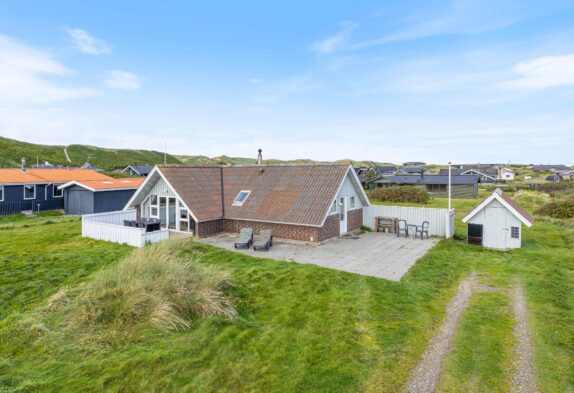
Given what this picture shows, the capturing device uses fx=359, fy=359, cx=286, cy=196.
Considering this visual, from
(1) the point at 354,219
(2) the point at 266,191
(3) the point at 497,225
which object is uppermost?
(2) the point at 266,191

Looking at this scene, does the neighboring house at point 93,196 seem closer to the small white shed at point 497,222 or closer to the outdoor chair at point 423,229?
the outdoor chair at point 423,229

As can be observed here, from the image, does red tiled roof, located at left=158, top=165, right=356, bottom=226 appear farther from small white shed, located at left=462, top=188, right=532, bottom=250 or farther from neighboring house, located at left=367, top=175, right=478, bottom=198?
neighboring house, located at left=367, top=175, right=478, bottom=198

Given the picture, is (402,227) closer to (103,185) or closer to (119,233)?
(119,233)

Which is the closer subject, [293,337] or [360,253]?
[293,337]

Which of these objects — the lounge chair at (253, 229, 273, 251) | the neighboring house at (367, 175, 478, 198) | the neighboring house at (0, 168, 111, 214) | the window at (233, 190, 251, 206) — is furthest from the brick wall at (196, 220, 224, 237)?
the neighboring house at (367, 175, 478, 198)

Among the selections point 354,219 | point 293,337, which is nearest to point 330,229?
point 354,219

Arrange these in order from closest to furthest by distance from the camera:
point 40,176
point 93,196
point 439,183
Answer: point 93,196, point 40,176, point 439,183

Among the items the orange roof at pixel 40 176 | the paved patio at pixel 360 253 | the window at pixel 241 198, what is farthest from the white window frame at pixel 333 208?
the orange roof at pixel 40 176
